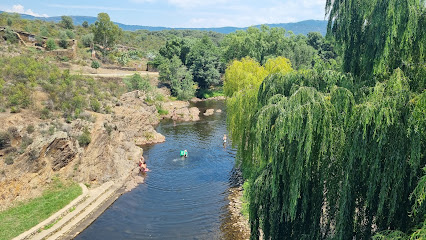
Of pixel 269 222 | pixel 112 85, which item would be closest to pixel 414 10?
pixel 269 222

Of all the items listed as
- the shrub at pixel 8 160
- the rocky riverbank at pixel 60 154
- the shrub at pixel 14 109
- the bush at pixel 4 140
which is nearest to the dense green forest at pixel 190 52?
the rocky riverbank at pixel 60 154

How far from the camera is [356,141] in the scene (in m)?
8.23

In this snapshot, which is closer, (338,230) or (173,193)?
(338,230)

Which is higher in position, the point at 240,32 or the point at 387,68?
the point at 240,32

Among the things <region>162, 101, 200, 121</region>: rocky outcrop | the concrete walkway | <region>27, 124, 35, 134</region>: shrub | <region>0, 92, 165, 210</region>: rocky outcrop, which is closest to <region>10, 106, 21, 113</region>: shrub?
<region>0, 92, 165, 210</region>: rocky outcrop

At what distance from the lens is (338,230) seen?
29.1 ft

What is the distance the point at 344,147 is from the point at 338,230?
2393 mm

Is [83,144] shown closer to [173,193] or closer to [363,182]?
[173,193]

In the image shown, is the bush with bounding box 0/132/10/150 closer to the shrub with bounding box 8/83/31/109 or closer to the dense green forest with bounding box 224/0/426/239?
the shrub with bounding box 8/83/31/109

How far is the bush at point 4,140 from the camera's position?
21.0 metres

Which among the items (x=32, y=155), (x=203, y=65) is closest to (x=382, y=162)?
(x=32, y=155)

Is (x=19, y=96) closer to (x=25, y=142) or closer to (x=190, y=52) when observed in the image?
(x=25, y=142)

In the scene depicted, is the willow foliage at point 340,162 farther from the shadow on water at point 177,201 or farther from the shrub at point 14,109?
the shrub at point 14,109

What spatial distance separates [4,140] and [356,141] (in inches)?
879
